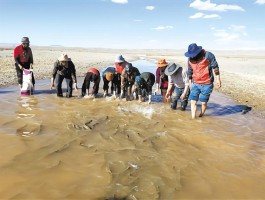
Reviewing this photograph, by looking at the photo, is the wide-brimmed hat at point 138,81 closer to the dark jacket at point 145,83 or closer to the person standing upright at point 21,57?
the dark jacket at point 145,83

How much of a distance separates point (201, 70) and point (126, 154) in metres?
3.33

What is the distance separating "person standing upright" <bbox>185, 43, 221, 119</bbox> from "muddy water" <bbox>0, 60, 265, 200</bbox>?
777mm

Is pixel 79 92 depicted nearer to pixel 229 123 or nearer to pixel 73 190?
pixel 229 123

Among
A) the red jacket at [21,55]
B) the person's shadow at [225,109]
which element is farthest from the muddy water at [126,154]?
the red jacket at [21,55]

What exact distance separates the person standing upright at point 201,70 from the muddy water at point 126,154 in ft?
2.55

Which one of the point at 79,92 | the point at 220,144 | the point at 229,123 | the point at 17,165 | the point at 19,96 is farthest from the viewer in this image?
the point at 79,92

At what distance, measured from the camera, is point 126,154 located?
15.8 feet

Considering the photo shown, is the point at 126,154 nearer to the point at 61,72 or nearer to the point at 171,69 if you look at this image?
the point at 171,69

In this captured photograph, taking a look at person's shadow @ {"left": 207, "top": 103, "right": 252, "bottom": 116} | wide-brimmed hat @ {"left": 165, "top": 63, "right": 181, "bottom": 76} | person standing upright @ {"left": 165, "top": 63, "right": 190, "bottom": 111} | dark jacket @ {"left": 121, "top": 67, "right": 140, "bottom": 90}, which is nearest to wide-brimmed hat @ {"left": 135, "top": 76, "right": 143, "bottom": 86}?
dark jacket @ {"left": 121, "top": 67, "right": 140, "bottom": 90}

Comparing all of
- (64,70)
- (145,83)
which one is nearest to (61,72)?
(64,70)

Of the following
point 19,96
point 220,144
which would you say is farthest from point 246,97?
point 19,96

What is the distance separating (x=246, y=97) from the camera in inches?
442

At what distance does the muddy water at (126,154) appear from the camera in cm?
373

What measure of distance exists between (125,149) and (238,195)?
2027 millimetres
